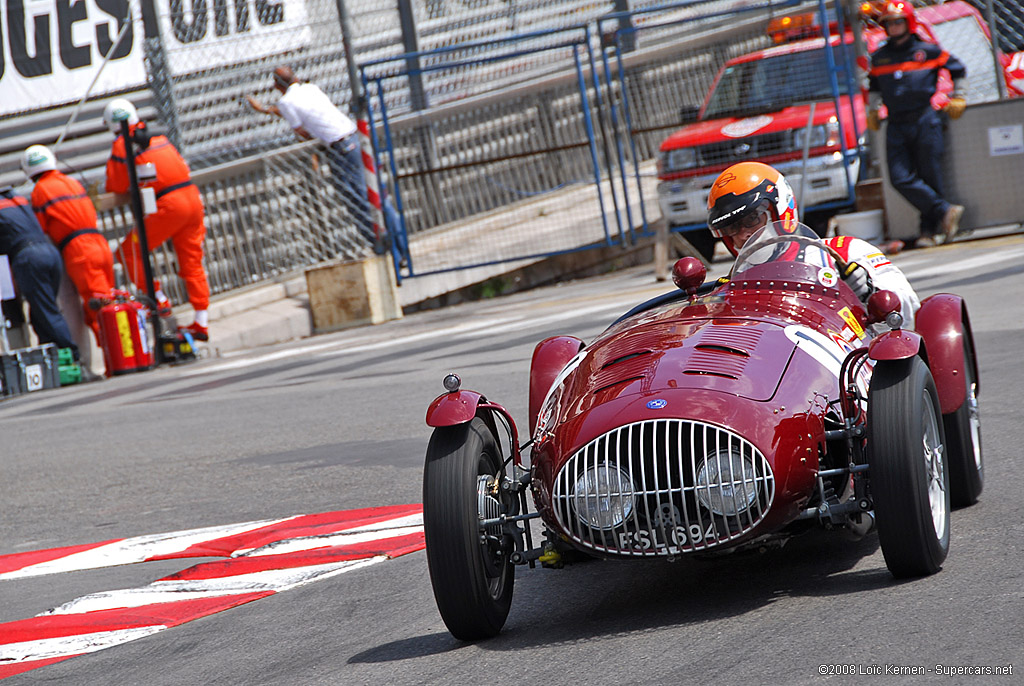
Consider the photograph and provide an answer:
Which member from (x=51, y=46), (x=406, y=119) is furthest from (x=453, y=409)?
(x=51, y=46)

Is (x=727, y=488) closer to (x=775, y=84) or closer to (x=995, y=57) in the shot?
(x=775, y=84)

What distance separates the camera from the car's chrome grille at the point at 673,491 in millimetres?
3990

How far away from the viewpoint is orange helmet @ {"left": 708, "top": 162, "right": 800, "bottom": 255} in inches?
217

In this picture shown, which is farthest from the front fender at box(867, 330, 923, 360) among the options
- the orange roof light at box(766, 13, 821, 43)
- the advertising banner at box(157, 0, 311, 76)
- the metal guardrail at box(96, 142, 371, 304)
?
the advertising banner at box(157, 0, 311, 76)

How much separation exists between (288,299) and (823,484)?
13.5 metres

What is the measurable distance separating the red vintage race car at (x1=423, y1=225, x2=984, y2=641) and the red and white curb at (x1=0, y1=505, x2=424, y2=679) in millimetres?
1343

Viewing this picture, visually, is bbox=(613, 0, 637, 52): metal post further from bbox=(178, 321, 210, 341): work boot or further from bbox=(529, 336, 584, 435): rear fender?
bbox=(529, 336, 584, 435): rear fender

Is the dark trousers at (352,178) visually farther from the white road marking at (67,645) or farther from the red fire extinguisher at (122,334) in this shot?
the white road marking at (67,645)

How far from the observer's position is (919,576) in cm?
427

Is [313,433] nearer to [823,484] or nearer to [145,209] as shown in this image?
[823,484]

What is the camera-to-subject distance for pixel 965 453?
5.10 metres

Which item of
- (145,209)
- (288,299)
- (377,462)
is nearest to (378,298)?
(288,299)

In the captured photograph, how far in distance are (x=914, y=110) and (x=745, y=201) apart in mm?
9287

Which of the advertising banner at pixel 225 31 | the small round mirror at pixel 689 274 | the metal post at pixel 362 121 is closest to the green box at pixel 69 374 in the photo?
the metal post at pixel 362 121
